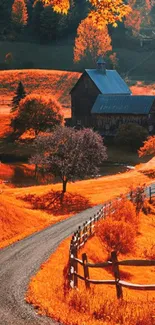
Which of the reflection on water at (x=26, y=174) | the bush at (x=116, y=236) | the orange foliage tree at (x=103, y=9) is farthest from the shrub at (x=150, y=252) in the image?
the reflection on water at (x=26, y=174)

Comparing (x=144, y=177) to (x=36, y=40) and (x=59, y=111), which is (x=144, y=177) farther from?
(x=36, y=40)

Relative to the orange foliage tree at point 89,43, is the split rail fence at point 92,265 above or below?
above

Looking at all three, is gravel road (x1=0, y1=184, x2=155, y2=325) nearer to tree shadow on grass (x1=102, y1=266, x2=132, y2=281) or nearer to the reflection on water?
tree shadow on grass (x1=102, y1=266, x2=132, y2=281)

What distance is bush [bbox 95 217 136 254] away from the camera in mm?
29656

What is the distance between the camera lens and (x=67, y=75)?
14075 centimetres

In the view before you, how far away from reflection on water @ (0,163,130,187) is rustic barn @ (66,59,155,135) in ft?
66.1

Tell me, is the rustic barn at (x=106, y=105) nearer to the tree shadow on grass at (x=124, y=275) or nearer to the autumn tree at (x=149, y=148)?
the autumn tree at (x=149, y=148)

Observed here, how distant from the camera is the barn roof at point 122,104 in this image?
8862cm

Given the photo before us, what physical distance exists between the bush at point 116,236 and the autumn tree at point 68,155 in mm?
14764

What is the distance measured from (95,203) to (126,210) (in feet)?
24.6

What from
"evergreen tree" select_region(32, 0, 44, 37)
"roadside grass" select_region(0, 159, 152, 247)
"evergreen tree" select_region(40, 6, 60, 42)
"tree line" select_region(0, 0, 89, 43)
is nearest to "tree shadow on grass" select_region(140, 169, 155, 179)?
"roadside grass" select_region(0, 159, 152, 247)

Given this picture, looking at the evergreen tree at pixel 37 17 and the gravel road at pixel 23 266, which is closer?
the gravel road at pixel 23 266

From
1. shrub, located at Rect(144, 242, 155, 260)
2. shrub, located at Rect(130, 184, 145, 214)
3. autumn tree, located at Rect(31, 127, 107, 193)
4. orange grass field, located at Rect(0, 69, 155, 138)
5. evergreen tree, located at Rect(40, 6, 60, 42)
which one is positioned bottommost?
orange grass field, located at Rect(0, 69, 155, 138)

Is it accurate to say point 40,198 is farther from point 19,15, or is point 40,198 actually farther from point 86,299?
point 19,15
